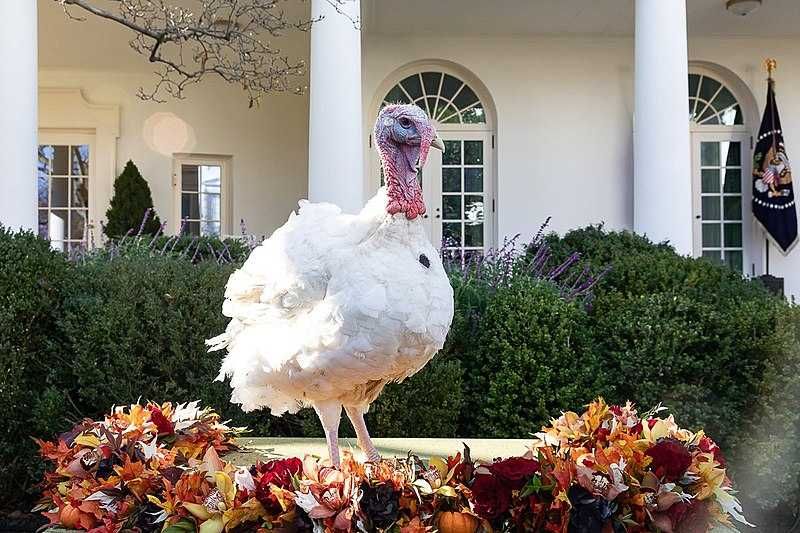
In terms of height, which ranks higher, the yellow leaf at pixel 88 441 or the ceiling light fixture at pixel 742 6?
the ceiling light fixture at pixel 742 6

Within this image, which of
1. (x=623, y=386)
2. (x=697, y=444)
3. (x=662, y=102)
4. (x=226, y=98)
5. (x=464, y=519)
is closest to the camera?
(x=464, y=519)

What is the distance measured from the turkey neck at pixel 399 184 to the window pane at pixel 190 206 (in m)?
8.77

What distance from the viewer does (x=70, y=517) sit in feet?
7.26

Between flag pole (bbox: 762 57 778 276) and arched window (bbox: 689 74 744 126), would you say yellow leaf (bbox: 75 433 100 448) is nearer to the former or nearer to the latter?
flag pole (bbox: 762 57 778 276)

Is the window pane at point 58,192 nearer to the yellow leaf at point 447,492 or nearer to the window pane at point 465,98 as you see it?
the window pane at point 465,98

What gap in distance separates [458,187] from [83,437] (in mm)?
7533

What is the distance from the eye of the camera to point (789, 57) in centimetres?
955

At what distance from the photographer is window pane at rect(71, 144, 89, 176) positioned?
1024 cm

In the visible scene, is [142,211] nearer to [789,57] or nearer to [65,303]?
[65,303]

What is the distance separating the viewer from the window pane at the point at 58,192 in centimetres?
1024

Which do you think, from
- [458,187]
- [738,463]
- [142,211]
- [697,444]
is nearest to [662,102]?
[458,187]

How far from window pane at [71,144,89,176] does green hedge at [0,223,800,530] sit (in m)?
6.26

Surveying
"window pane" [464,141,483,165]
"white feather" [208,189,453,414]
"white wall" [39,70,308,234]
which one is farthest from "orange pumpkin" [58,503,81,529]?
"white wall" [39,70,308,234]

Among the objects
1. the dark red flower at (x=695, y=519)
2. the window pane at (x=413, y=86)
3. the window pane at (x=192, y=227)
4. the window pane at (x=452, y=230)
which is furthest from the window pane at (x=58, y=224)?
the dark red flower at (x=695, y=519)
